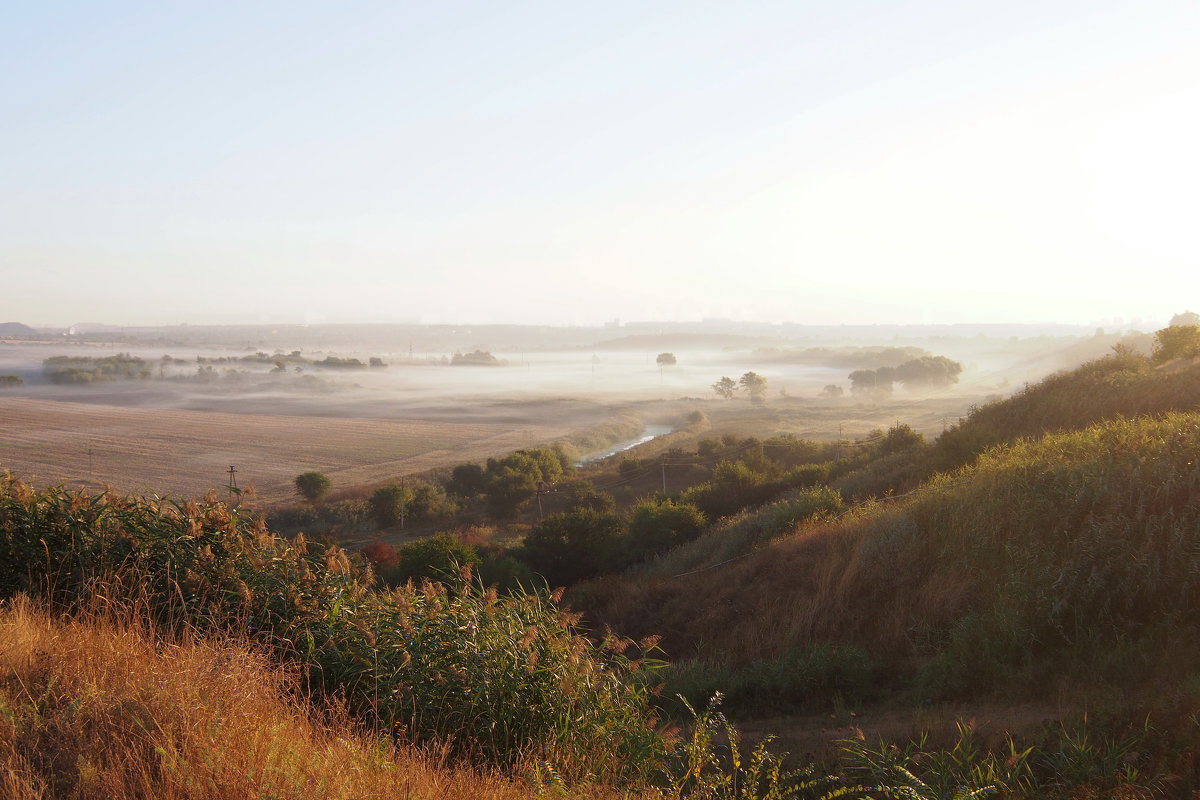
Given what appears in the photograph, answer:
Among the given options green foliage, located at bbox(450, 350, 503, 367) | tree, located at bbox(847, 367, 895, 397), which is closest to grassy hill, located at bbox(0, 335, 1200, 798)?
tree, located at bbox(847, 367, 895, 397)

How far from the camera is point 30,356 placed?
358 ft

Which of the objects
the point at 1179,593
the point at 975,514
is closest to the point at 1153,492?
the point at 1179,593

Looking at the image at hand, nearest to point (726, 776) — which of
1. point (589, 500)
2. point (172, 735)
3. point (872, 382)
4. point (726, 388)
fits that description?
point (172, 735)

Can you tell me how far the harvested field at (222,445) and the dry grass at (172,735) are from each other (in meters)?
35.8

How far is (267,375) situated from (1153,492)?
404 feet

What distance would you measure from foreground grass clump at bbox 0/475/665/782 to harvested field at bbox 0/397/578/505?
33.7 meters

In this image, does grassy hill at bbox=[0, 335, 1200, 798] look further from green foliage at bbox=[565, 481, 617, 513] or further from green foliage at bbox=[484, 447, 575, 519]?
green foliage at bbox=[484, 447, 575, 519]

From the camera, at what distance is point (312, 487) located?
135 feet

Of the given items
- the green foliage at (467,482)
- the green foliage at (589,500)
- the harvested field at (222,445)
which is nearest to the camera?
the green foliage at (589,500)

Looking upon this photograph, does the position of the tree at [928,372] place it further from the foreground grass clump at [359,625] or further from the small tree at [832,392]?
the foreground grass clump at [359,625]

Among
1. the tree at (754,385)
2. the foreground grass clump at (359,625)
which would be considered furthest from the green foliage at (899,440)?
the tree at (754,385)

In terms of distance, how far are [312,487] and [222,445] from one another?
72.5 feet

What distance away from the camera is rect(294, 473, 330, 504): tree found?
41.2 metres

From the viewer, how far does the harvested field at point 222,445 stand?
141 ft
